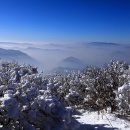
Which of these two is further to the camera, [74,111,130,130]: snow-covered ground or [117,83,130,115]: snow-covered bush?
[117,83,130,115]: snow-covered bush

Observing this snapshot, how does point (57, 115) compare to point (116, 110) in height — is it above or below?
above

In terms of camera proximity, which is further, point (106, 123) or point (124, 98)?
point (124, 98)

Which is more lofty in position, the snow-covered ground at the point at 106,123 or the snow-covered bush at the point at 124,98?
the snow-covered bush at the point at 124,98

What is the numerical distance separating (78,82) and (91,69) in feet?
9.82

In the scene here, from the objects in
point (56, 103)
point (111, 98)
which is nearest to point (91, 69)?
point (111, 98)

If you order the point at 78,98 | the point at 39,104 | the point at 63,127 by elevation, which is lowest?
the point at 78,98

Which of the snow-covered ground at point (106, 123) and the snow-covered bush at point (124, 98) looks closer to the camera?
the snow-covered ground at point (106, 123)

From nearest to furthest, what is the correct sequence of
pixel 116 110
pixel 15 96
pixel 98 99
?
1. pixel 15 96
2. pixel 116 110
3. pixel 98 99

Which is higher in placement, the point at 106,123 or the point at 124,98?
the point at 124,98

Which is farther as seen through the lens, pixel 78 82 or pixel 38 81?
pixel 78 82

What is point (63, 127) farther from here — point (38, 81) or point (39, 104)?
point (38, 81)

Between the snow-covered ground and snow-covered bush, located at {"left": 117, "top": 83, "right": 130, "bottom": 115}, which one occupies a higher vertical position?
snow-covered bush, located at {"left": 117, "top": 83, "right": 130, "bottom": 115}

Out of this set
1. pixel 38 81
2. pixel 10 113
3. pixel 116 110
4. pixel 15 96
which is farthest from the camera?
pixel 116 110

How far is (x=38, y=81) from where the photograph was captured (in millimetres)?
25984
